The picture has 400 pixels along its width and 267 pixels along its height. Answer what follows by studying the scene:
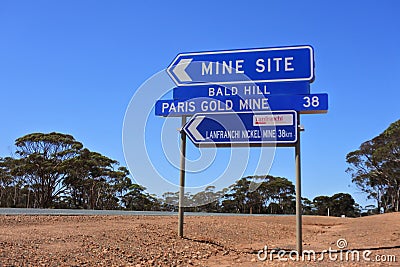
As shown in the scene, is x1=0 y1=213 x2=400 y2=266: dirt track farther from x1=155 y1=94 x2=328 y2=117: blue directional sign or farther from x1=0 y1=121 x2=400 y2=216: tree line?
x1=0 y1=121 x2=400 y2=216: tree line

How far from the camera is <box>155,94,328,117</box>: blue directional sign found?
10.6 m

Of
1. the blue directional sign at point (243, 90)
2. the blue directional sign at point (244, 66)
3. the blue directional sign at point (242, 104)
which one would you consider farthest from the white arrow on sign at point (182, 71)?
the blue directional sign at point (242, 104)

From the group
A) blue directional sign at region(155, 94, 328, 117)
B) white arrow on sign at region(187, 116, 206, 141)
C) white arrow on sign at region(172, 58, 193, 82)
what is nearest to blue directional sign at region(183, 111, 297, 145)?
white arrow on sign at region(187, 116, 206, 141)

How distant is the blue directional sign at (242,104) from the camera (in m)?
10.6

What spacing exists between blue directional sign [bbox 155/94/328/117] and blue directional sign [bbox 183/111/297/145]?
0.13 metres

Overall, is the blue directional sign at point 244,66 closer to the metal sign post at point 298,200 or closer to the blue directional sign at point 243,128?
the blue directional sign at point 243,128

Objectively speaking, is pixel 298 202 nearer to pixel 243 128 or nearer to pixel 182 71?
pixel 243 128

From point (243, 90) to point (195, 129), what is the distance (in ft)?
4.88

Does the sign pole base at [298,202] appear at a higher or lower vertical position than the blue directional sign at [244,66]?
lower

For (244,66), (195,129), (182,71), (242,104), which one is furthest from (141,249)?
(244,66)

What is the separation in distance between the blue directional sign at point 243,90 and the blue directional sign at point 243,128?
0.50 meters

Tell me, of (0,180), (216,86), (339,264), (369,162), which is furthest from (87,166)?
(339,264)

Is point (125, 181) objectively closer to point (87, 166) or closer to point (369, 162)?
point (87, 166)

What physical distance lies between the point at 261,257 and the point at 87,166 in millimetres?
45353
